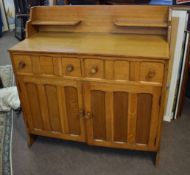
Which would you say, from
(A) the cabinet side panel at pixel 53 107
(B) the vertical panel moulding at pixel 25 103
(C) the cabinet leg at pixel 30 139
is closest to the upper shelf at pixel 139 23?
(A) the cabinet side panel at pixel 53 107

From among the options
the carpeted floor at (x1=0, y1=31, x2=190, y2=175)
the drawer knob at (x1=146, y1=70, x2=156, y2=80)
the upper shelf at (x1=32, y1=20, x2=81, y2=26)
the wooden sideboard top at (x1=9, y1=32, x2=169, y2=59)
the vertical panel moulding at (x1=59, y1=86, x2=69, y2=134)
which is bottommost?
the carpeted floor at (x1=0, y1=31, x2=190, y2=175)

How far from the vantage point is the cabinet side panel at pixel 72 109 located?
4.85 ft

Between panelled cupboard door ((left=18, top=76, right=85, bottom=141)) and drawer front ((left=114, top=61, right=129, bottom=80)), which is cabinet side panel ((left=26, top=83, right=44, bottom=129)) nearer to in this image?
panelled cupboard door ((left=18, top=76, right=85, bottom=141))

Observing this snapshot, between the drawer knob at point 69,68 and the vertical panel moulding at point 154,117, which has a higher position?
the drawer knob at point 69,68

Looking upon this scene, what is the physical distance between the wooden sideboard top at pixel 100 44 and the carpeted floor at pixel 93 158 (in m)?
0.80

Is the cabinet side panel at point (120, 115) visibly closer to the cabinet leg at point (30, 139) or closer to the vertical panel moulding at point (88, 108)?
the vertical panel moulding at point (88, 108)

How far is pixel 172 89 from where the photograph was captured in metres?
1.90

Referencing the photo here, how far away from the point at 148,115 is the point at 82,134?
0.48 meters

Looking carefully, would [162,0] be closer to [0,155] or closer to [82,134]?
[82,134]

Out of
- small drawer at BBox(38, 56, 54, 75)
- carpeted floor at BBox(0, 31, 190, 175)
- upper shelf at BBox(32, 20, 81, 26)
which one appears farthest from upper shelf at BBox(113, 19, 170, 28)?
carpeted floor at BBox(0, 31, 190, 175)

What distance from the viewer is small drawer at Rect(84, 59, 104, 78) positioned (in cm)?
132

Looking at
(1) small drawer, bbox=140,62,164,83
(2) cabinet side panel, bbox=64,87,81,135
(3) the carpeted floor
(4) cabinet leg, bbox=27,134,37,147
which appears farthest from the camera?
(4) cabinet leg, bbox=27,134,37,147

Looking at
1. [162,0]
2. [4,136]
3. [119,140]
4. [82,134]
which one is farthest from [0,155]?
[162,0]

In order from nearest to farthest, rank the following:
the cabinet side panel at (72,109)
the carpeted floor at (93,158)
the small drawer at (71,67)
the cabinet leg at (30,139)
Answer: the small drawer at (71,67) → the cabinet side panel at (72,109) → the carpeted floor at (93,158) → the cabinet leg at (30,139)
